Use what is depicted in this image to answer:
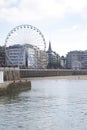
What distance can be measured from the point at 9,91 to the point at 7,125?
97.3 ft

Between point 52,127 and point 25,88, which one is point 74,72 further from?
point 52,127

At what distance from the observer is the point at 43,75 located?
154375 millimetres

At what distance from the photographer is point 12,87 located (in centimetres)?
6050

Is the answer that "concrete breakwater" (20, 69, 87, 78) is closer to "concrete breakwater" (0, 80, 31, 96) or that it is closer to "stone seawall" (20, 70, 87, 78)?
"stone seawall" (20, 70, 87, 78)

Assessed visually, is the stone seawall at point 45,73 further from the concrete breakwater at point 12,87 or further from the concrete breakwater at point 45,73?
the concrete breakwater at point 12,87

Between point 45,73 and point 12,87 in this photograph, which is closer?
point 12,87

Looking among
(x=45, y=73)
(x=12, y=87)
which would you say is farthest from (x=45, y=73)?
(x=12, y=87)

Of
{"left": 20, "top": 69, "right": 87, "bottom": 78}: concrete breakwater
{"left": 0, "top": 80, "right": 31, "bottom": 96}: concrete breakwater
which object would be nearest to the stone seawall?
{"left": 20, "top": 69, "right": 87, "bottom": 78}: concrete breakwater

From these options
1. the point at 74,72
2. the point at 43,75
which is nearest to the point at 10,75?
the point at 43,75

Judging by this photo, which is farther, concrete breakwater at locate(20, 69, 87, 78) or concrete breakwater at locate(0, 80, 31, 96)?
concrete breakwater at locate(20, 69, 87, 78)

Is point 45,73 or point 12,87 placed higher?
point 45,73

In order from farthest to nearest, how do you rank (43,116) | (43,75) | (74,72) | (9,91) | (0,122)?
(74,72) → (43,75) → (9,91) → (43,116) → (0,122)

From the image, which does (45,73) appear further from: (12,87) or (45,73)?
(12,87)

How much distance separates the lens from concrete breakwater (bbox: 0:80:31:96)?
173ft
